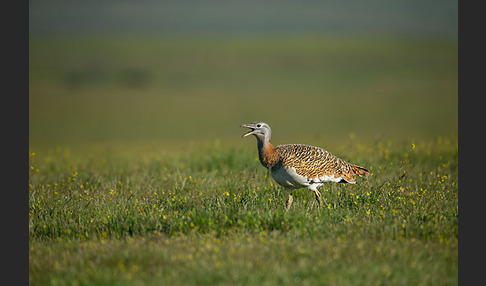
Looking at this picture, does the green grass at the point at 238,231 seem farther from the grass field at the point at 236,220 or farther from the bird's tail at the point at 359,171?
the bird's tail at the point at 359,171

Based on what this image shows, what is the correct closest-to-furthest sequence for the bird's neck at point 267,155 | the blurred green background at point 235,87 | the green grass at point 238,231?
the green grass at point 238,231, the bird's neck at point 267,155, the blurred green background at point 235,87

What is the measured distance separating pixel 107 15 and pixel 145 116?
9431cm

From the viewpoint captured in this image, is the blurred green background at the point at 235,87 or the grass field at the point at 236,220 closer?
the grass field at the point at 236,220

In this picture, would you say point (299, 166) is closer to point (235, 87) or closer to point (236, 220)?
point (236, 220)

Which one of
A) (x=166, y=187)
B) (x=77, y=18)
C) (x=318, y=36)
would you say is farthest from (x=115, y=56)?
(x=166, y=187)

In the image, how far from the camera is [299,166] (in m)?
8.75

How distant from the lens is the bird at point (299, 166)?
876cm

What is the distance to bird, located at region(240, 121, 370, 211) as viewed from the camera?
28.7 feet

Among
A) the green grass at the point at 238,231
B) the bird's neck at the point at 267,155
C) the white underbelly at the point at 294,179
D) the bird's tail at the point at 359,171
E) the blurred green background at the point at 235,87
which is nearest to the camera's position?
the green grass at the point at 238,231

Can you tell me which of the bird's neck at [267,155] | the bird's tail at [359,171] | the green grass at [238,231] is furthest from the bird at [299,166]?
the green grass at [238,231]

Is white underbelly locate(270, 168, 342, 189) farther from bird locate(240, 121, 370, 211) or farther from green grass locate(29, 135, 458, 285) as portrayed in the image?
green grass locate(29, 135, 458, 285)

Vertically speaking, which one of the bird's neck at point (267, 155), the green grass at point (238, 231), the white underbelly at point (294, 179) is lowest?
the green grass at point (238, 231)

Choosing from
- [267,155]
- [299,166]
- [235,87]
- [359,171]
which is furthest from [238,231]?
[235,87]

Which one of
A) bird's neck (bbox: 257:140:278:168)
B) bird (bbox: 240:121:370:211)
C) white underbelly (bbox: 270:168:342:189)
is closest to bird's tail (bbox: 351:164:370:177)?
bird (bbox: 240:121:370:211)
